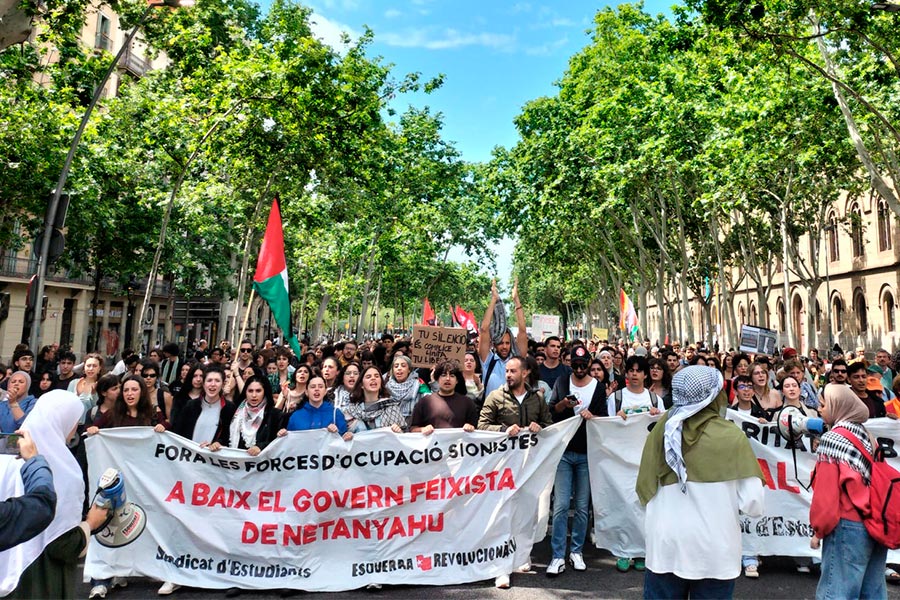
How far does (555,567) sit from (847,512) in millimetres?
2482

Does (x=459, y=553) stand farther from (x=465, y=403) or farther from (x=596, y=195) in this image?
(x=596, y=195)

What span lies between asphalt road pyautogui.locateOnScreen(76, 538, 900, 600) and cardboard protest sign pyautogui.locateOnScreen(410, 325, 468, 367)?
13.1 ft

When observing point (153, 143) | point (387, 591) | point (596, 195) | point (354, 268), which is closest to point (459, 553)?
point (387, 591)

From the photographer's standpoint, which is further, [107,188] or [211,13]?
[211,13]

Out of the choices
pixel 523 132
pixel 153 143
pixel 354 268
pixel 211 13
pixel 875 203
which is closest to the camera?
pixel 153 143

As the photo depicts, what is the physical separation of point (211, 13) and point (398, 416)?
22824mm

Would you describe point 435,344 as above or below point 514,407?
above

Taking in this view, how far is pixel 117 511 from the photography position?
2.89 m

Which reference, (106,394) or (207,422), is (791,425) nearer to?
(207,422)

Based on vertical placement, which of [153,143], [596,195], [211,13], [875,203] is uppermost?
[211,13]

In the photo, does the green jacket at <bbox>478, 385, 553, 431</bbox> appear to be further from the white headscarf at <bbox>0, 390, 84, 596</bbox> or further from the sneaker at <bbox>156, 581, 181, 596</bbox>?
the white headscarf at <bbox>0, 390, 84, 596</bbox>

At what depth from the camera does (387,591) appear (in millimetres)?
4934

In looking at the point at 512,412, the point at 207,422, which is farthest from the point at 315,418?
the point at 512,412

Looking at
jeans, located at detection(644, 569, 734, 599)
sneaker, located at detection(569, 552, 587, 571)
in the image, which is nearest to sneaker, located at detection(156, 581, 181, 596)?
sneaker, located at detection(569, 552, 587, 571)
